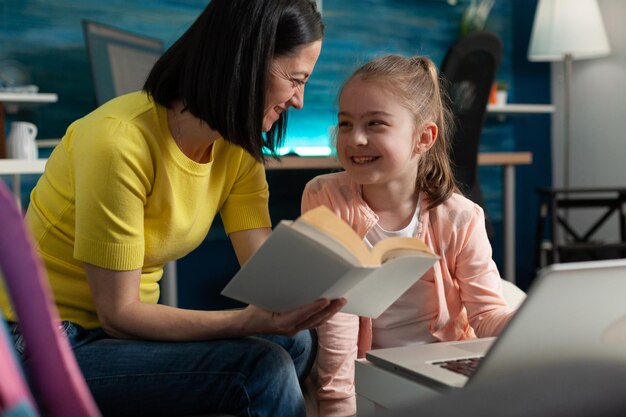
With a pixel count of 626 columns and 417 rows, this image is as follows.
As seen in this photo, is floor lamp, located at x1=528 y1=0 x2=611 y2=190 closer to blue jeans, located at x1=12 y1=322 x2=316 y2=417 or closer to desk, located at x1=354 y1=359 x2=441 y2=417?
blue jeans, located at x1=12 y1=322 x2=316 y2=417

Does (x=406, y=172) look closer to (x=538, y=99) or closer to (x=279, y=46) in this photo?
(x=279, y=46)

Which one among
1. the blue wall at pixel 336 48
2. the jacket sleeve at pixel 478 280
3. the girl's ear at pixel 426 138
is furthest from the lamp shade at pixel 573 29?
the jacket sleeve at pixel 478 280

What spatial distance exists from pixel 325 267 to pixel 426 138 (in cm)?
71

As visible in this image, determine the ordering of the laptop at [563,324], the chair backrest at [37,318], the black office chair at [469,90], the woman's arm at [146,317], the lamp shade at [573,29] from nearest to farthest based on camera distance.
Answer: the chair backrest at [37,318] → the laptop at [563,324] → the woman's arm at [146,317] → the black office chair at [469,90] → the lamp shade at [573,29]

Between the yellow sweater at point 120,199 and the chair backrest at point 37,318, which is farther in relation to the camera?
the yellow sweater at point 120,199

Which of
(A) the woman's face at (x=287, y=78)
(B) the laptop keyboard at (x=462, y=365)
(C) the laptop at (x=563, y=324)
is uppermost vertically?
(A) the woman's face at (x=287, y=78)

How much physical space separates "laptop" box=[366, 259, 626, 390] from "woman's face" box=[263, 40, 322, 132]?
1.94 ft

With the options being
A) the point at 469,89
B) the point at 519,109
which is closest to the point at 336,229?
the point at 469,89

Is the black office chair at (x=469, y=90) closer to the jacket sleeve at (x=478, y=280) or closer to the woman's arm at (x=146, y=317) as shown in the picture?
the jacket sleeve at (x=478, y=280)

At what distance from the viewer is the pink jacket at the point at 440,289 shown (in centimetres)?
139

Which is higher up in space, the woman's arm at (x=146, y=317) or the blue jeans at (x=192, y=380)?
the woman's arm at (x=146, y=317)

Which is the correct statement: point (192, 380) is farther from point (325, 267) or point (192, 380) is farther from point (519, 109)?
point (519, 109)

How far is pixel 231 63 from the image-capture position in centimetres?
122

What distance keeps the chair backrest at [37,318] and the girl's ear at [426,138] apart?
108cm
